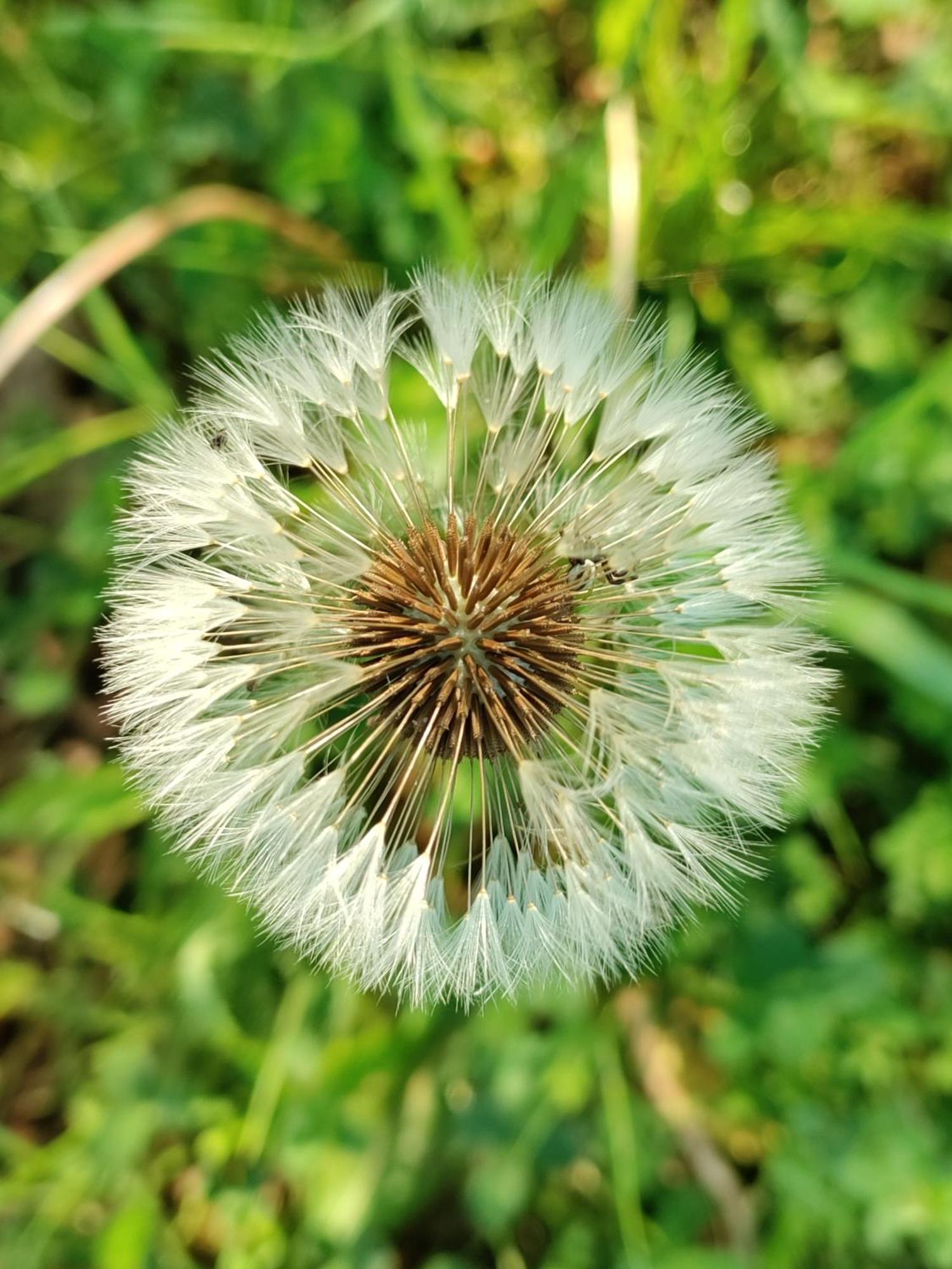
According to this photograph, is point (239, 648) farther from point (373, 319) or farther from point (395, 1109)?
point (395, 1109)

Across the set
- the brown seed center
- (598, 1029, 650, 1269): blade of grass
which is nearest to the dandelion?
the brown seed center

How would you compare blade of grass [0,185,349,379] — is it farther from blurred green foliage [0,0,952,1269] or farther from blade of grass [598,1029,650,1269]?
blade of grass [598,1029,650,1269]

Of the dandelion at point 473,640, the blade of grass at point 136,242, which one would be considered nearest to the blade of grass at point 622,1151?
the dandelion at point 473,640

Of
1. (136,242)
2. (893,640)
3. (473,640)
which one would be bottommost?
(893,640)

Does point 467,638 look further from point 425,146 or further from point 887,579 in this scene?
point 425,146

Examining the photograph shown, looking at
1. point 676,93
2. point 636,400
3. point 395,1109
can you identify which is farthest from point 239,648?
point 676,93

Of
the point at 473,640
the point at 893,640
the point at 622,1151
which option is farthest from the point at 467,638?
the point at 622,1151

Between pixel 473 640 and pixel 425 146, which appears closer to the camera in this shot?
pixel 473 640
